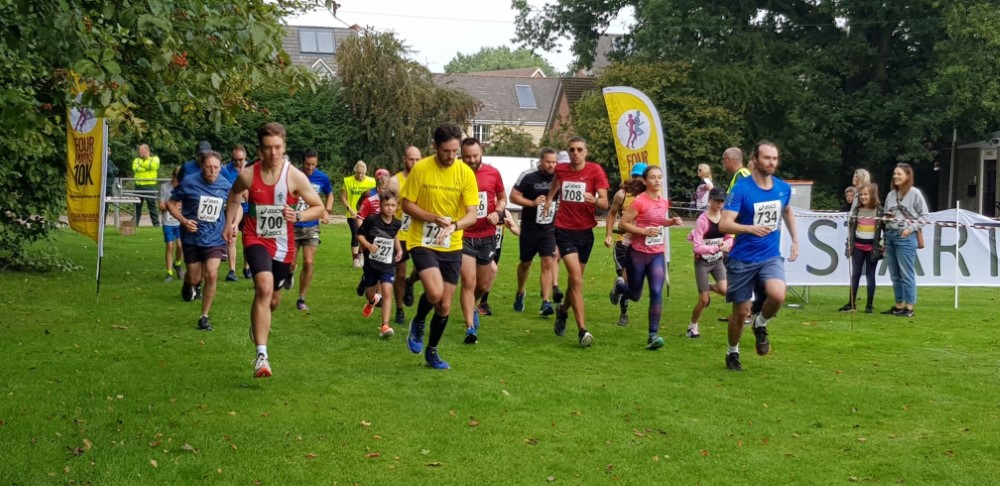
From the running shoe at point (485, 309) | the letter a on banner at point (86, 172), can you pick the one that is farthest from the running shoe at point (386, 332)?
the letter a on banner at point (86, 172)

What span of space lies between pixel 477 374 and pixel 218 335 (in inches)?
127

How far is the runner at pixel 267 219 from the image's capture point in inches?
341

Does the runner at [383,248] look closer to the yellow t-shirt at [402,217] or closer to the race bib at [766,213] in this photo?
the yellow t-shirt at [402,217]

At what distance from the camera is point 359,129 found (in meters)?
42.1

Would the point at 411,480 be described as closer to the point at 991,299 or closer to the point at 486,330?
the point at 486,330

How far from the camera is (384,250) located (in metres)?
11.6

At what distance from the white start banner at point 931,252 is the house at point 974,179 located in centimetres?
2452

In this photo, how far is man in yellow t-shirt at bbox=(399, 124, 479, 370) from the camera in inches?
364

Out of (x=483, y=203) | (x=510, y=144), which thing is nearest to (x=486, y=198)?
(x=483, y=203)

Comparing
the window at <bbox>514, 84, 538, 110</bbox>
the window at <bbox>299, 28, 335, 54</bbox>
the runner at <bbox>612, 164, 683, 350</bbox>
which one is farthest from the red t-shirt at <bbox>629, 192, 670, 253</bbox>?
the window at <bbox>514, 84, 538, 110</bbox>

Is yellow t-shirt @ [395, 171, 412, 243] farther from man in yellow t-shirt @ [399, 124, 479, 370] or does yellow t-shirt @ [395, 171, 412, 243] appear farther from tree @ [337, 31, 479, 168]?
tree @ [337, 31, 479, 168]

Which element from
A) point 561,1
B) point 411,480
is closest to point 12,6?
point 411,480

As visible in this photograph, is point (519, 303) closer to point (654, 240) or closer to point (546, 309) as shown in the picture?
point (546, 309)

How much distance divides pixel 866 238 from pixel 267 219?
8.93 metres
